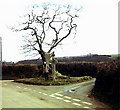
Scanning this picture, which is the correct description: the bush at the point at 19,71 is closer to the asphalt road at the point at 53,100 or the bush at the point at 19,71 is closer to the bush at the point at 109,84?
the asphalt road at the point at 53,100

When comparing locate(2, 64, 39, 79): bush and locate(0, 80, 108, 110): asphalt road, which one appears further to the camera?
locate(2, 64, 39, 79): bush

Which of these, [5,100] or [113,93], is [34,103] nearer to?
[5,100]

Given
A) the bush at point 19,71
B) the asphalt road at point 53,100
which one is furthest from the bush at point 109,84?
the bush at point 19,71

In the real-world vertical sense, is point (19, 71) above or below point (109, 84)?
below

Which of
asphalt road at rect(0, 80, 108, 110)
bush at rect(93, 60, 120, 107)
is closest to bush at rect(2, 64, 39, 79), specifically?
asphalt road at rect(0, 80, 108, 110)

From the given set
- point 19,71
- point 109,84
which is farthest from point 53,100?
point 19,71

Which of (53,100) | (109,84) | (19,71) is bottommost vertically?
(53,100)

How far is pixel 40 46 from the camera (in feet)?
118

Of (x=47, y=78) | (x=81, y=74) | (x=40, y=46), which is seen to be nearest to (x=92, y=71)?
(x=81, y=74)

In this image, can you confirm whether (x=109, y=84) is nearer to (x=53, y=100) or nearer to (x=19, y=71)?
(x=53, y=100)

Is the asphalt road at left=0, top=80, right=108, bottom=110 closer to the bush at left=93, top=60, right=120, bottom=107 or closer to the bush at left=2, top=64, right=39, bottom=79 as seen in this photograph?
the bush at left=93, top=60, right=120, bottom=107

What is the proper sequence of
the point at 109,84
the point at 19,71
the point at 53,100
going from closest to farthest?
the point at 53,100
the point at 109,84
the point at 19,71

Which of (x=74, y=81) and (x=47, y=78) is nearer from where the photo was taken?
(x=74, y=81)

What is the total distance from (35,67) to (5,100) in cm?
2288
